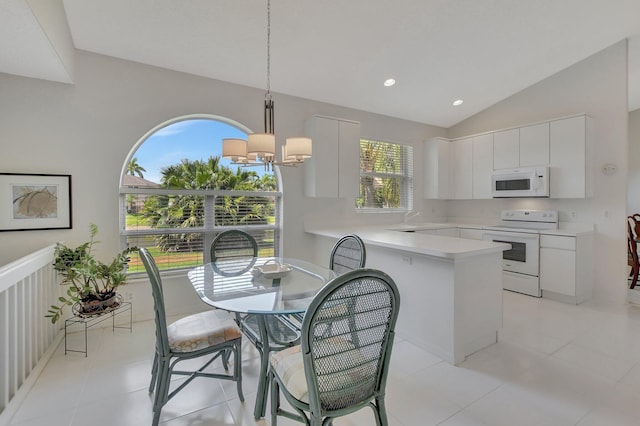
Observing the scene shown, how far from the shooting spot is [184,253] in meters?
3.54

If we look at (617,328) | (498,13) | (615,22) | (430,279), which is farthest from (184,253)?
(615,22)

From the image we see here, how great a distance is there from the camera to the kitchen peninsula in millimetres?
2406

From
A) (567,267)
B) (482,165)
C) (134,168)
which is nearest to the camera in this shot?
(134,168)

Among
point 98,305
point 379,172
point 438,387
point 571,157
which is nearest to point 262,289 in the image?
point 438,387

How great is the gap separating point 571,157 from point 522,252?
1.32 meters

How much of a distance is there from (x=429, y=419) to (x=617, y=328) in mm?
2603

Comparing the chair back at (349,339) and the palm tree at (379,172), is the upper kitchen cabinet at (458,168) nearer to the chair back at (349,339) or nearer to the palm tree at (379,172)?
the palm tree at (379,172)

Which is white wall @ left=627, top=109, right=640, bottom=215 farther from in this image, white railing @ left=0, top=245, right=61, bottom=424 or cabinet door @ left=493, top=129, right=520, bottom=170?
white railing @ left=0, top=245, right=61, bottom=424

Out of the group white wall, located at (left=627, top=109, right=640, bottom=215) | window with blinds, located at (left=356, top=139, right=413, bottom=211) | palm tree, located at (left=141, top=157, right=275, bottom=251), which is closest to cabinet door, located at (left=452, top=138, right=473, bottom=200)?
window with blinds, located at (left=356, top=139, right=413, bottom=211)

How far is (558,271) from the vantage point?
12.3 ft

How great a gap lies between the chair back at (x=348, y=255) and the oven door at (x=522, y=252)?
282cm

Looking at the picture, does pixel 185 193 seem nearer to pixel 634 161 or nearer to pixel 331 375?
pixel 331 375

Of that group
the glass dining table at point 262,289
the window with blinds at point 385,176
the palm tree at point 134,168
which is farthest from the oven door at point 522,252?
the palm tree at point 134,168

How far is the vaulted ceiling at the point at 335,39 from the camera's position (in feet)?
8.10
